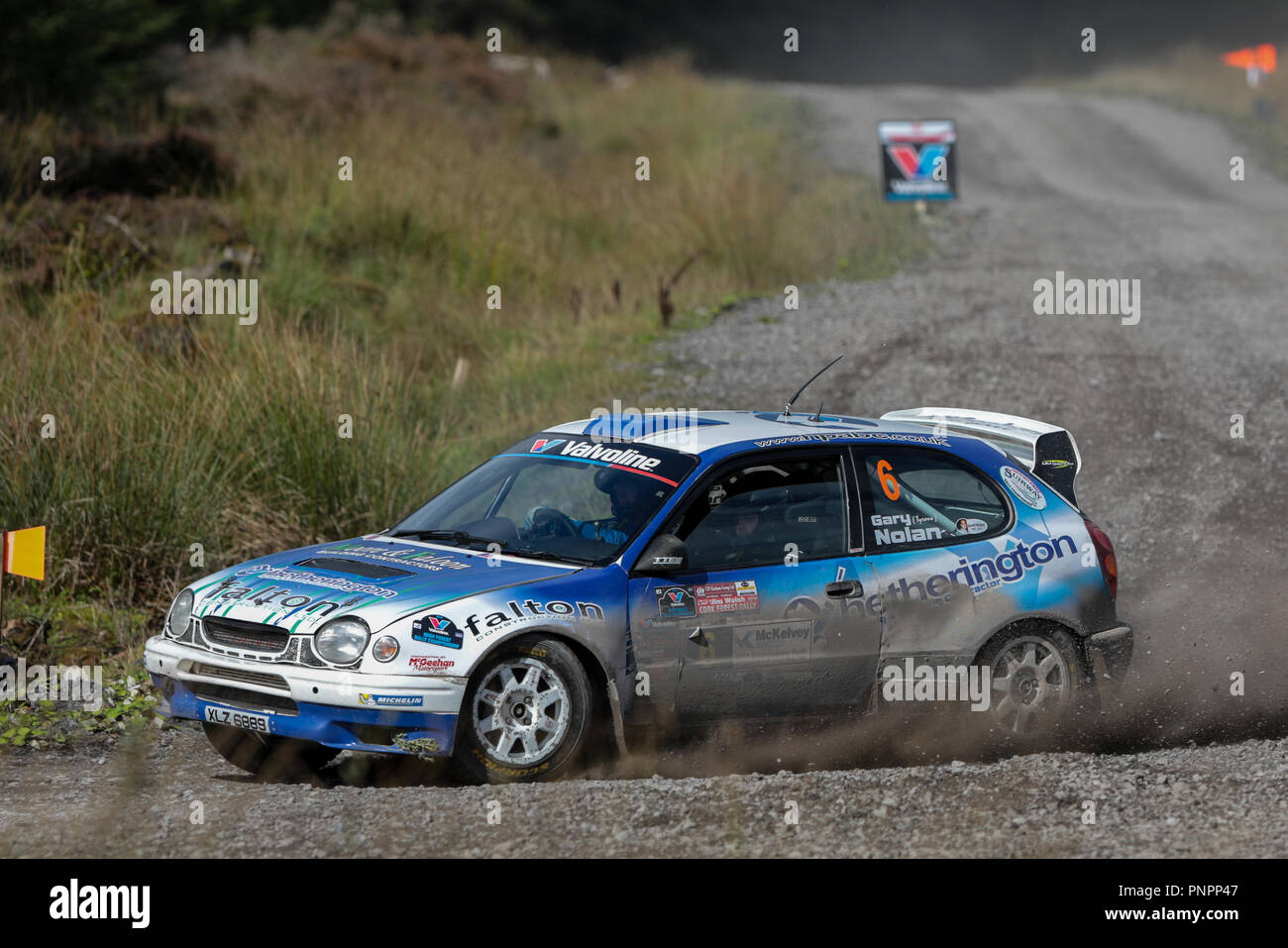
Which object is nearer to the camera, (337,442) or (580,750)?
(580,750)

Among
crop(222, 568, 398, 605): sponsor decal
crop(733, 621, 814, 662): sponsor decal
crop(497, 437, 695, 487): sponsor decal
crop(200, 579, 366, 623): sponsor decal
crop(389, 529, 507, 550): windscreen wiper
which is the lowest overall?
crop(733, 621, 814, 662): sponsor decal

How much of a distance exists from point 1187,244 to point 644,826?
18328mm

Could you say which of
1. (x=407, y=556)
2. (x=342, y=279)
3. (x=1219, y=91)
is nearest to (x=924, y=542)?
(x=407, y=556)

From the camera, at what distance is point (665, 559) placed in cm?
664

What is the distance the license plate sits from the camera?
618 centimetres

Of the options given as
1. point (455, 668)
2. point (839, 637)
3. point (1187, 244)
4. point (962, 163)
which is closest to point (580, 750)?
point (455, 668)

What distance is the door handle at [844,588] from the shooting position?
6.95 meters

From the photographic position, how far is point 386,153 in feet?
64.0

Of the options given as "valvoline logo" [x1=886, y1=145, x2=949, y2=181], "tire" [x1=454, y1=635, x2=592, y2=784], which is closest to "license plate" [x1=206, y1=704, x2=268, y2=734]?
"tire" [x1=454, y1=635, x2=592, y2=784]

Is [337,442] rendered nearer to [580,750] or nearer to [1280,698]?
[580,750]

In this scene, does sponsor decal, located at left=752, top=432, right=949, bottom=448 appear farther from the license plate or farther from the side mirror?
the license plate

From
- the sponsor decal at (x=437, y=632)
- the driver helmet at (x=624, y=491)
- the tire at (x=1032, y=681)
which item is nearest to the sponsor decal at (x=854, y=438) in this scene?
the driver helmet at (x=624, y=491)

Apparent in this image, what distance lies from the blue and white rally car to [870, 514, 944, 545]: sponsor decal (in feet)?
0.04

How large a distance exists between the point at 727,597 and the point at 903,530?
1.01 m
